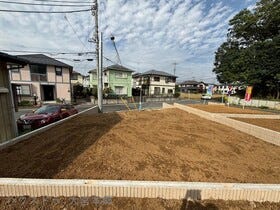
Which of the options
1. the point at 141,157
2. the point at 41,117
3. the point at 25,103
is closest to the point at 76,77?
the point at 25,103

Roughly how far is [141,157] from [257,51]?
74.8 feet

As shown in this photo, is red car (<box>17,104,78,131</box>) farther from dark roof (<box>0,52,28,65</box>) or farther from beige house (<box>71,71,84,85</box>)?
beige house (<box>71,71,84,85</box>)

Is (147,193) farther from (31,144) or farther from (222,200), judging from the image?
(31,144)

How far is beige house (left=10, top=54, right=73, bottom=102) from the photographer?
1736 cm

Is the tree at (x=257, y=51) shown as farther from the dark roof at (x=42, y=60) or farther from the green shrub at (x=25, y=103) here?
the green shrub at (x=25, y=103)

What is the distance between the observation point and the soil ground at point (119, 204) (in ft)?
6.74

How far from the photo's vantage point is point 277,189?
7.48 feet

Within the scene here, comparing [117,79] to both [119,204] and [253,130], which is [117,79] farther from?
[119,204]

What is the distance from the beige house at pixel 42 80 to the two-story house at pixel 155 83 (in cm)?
1660

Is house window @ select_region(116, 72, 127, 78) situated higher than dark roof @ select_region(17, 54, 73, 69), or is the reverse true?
dark roof @ select_region(17, 54, 73, 69)

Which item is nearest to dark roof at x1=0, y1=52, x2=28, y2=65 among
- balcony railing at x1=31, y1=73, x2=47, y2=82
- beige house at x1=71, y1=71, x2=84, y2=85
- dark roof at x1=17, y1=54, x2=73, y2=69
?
dark roof at x1=17, y1=54, x2=73, y2=69

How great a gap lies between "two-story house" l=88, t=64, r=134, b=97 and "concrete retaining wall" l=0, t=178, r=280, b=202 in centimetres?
2390

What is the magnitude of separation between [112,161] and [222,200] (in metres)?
2.09

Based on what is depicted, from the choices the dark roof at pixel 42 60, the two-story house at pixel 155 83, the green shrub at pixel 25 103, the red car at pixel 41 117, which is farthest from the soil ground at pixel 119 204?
the two-story house at pixel 155 83
